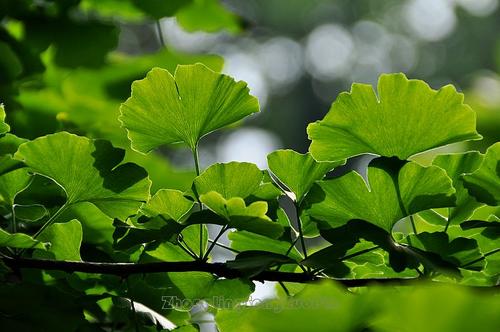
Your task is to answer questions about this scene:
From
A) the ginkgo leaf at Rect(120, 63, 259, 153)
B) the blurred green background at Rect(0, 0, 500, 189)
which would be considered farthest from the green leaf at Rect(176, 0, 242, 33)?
the blurred green background at Rect(0, 0, 500, 189)

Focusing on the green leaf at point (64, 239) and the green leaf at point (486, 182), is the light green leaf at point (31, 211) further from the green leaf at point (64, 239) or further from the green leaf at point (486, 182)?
the green leaf at point (486, 182)

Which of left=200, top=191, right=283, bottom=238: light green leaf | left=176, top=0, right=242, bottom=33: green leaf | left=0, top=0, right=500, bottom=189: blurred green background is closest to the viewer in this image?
left=200, top=191, right=283, bottom=238: light green leaf

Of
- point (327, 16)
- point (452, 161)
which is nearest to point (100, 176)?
point (452, 161)

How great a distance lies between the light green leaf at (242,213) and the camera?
0.34 meters

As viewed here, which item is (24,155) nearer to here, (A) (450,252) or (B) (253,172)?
(B) (253,172)

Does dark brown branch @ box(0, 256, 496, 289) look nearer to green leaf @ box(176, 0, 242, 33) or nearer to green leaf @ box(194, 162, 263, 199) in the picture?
green leaf @ box(194, 162, 263, 199)

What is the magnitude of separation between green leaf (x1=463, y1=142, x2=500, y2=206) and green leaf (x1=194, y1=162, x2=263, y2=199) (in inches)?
4.1

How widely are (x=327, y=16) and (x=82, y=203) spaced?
11160 mm

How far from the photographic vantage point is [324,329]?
0.66 ft

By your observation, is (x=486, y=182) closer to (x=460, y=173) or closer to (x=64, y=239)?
(x=460, y=173)

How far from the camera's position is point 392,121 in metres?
0.38

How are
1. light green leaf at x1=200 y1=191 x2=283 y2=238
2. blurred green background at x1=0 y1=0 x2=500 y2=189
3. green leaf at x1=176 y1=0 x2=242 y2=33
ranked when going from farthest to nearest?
1. blurred green background at x1=0 y1=0 x2=500 y2=189
2. green leaf at x1=176 y1=0 x2=242 y2=33
3. light green leaf at x1=200 y1=191 x2=283 y2=238

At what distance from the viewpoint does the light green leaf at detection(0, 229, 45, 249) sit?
1.16 ft

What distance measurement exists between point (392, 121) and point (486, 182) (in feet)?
0.19
